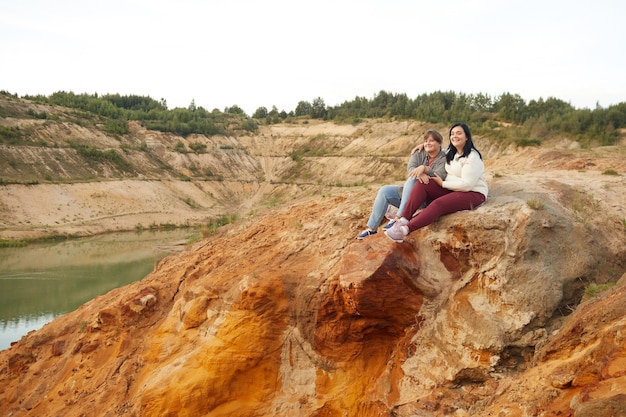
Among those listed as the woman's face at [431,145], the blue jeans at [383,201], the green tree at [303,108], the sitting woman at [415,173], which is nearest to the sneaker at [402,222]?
the sitting woman at [415,173]

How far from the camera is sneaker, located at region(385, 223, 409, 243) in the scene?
5602 mm

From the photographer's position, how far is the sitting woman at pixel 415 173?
5.79m

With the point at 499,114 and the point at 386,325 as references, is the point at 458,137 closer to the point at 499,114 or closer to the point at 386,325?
the point at 386,325

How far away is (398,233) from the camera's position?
18.4 ft

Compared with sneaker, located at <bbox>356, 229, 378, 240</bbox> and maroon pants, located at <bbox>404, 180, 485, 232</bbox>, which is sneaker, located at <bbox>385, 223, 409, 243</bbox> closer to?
maroon pants, located at <bbox>404, 180, 485, 232</bbox>

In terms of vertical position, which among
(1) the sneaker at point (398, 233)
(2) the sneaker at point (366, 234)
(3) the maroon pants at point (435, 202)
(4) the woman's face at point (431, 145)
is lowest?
(2) the sneaker at point (366, 234)

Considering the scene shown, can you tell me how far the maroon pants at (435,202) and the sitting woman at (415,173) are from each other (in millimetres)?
88

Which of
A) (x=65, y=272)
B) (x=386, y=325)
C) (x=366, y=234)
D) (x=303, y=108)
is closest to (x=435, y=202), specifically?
(x=366, y=234)

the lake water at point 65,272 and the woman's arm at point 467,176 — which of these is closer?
the woman's arm at point 467,176

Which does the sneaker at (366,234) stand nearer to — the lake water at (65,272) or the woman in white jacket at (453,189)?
the woman in white jacket at (453,189)

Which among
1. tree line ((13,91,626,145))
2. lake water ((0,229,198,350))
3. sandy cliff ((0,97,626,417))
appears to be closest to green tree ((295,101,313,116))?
tree line ((13,91,626,145))

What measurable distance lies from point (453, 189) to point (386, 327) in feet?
5.86

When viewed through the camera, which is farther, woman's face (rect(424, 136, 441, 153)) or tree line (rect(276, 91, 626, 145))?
tree line (rect(276, 91, 626, 145))

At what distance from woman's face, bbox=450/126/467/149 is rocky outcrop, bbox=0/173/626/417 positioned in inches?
32.4
